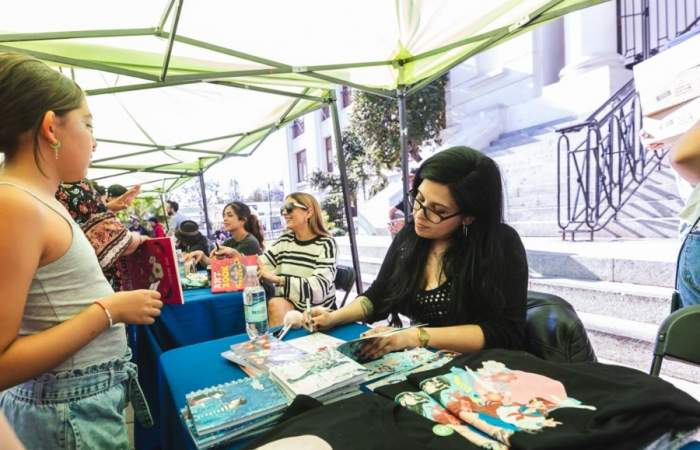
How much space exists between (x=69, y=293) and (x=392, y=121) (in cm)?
1000

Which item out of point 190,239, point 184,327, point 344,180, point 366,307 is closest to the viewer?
point 366,307

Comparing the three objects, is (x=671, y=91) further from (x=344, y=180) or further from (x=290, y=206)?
(x=344, y=180)

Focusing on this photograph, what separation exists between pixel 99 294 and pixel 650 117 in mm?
2235

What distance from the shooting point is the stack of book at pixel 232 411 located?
2.41 feet

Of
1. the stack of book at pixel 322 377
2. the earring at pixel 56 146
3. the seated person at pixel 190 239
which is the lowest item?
the stack of book at pixel 322 377

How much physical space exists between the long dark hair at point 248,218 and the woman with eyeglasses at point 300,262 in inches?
44.9

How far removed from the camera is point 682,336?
1.25 m

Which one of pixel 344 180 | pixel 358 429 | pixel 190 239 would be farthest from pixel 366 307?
pixel 190 239

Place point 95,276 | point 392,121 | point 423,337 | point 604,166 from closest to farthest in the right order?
1. point 95,276
2. point 423,337
3. point 604,166
4. point 392,121

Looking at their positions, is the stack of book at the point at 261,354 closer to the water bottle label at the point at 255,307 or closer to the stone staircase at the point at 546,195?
the water bottle label at the point at 255,307

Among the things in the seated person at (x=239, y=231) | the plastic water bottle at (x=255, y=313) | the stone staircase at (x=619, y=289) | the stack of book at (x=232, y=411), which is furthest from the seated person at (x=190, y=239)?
the stack of book at (x=232, y=411)

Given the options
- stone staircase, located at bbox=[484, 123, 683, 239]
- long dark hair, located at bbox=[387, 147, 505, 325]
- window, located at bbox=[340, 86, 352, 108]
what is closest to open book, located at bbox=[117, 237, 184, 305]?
long dark hair, located at bbox=[387, 147, 505, 325]

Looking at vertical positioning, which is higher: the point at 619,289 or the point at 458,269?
the point at 458,269

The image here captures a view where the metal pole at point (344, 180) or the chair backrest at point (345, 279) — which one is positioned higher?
the metal pole at point (344, 180)
